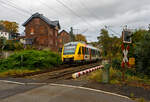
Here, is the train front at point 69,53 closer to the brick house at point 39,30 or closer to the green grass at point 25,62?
the green grass at point 25,62

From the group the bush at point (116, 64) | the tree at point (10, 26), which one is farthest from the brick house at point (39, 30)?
the tree at point (10, 26)

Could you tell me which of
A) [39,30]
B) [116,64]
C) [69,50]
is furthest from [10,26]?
[116,64]

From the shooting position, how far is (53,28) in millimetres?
43406

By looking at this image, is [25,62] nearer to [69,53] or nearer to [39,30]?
[69,53]

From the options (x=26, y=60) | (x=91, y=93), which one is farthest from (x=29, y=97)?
(x=26, y=60)

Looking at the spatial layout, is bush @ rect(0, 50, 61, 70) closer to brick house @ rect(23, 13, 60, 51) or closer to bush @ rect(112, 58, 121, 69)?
bush @ rect(112, 58, 121, 69)

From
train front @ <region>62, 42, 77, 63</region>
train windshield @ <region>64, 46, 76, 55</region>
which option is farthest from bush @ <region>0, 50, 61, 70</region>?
train windshield @ <region>64, 46, 76, 55</region>

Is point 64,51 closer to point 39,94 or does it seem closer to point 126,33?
point 126,33

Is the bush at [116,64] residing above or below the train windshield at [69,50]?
below

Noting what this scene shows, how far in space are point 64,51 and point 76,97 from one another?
44.7 feet

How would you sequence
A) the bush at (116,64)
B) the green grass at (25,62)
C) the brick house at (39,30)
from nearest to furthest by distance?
the bush at (116,64) < the green grass at (25,62) < the brick house at (39,30)

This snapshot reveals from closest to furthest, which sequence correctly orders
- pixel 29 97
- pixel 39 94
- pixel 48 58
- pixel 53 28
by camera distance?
pixel 29 97
pixel 39 94
pixel 48 58
pixel 53 28

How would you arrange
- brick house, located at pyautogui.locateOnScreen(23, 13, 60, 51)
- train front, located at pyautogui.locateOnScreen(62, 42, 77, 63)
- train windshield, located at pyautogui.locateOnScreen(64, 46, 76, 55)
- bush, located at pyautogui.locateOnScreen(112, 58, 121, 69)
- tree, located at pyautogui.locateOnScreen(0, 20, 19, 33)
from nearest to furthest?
bush, located at pyautogui.locateOnScreen(112, 58, 121, 69) → train front, located at pyautogui.locateOnScreen(62, 42, 77, 63) → train windshield, located at pyautogui.locateOnScreen(64, 46, 76, 55) → brick house, located at pyautogui.locateOnScreen(23, 13, 60, 51) → tree, located at pyautogui.locateOnScreen(0, 20, 19, 33)

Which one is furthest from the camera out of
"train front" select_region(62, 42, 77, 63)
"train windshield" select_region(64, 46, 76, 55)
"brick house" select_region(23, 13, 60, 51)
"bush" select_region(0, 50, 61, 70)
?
"brick house" select_region(23, 13, 60, 51)
